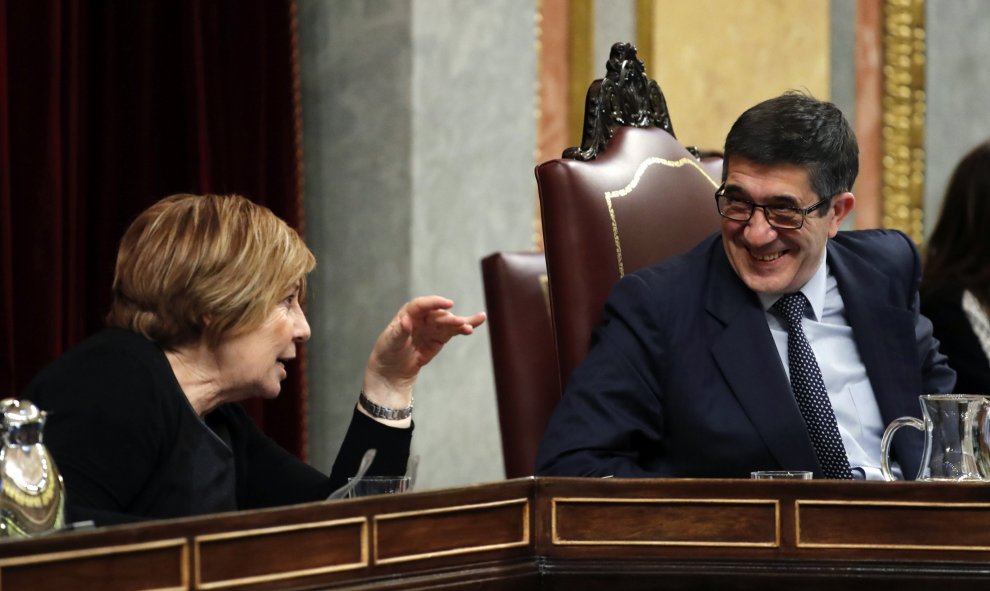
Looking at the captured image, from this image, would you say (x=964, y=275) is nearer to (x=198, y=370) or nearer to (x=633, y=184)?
(x=633, y=184)

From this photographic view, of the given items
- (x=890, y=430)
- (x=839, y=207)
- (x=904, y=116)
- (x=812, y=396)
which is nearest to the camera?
(x=890, y=430)

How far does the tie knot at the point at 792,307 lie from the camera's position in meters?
2.26

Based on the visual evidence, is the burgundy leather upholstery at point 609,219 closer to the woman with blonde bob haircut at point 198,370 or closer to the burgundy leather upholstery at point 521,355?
the burgundy leather upholstery at point 521,355

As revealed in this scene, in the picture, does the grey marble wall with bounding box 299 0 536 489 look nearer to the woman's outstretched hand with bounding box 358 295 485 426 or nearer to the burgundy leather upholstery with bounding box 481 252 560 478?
the burgundy leather upholstery with bounding box 481 252 560 478

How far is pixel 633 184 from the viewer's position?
8.16 ft

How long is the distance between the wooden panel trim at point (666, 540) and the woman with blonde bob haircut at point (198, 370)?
0.49 m

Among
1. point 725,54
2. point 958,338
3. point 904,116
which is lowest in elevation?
point 958,338

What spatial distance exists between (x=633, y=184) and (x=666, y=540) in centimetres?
110

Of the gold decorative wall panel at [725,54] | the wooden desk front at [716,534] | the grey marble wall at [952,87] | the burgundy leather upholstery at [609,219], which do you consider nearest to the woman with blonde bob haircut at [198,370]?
the burgundy leather upholstery at [609,219]

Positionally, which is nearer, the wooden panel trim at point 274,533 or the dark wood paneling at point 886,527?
the wooden panel trim at point 274,533

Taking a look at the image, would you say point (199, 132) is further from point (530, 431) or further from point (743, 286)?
point (743, 286)

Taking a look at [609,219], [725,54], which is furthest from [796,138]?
[725,54]

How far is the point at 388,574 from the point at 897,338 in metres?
1.24

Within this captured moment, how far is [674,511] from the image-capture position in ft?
4.89
